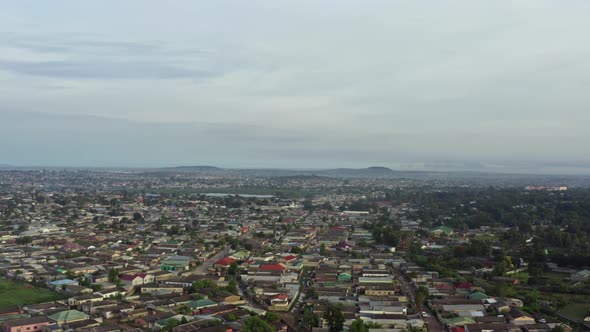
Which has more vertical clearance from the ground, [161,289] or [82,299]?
[82,299]

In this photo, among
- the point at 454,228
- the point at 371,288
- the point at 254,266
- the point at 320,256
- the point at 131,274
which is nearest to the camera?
the point at 371,288

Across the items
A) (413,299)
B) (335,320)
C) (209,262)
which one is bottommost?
(209,262)

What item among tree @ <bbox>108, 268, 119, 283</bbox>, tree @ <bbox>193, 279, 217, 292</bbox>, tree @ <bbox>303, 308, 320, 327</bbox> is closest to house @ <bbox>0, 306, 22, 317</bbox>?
tree @ <bbox>108, 268, 119, 283</bbox>

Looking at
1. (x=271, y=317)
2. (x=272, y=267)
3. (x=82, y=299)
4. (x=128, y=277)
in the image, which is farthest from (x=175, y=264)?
(x=271, y=317)

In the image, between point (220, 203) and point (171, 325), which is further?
point (220, 203)

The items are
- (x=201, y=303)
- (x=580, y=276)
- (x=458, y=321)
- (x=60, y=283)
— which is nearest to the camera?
(x=458, y=321)

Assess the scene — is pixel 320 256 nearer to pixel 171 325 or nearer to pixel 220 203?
pixel 171 325

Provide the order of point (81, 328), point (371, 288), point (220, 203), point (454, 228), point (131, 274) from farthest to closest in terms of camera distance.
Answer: point (220, 203), point (454, 228), point (131, 274), point (371, 288), point (81, 328)

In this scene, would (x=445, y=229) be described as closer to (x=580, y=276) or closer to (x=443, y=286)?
(x=580, y=276)

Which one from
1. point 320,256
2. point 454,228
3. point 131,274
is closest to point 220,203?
point 454,228
